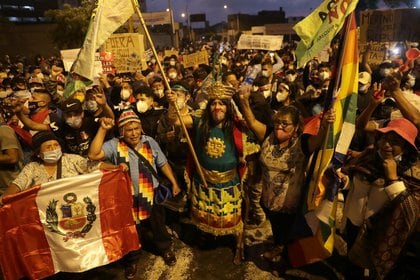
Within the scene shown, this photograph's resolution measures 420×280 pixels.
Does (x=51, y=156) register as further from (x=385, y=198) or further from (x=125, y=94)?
(x=385, y=198)

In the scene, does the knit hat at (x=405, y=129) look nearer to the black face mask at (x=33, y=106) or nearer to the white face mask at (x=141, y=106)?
the white face mask at (x=141, y=106)

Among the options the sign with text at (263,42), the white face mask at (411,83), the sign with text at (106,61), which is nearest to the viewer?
the white face mask at (411,83)

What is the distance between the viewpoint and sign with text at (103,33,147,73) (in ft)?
25.2

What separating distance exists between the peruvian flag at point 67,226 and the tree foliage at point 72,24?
2621 centimetres

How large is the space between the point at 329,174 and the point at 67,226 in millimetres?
2842

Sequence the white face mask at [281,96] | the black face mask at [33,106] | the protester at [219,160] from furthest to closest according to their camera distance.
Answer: the white face mask at [281,96]
the black face mask at [33,106]
the protester at [219,160]

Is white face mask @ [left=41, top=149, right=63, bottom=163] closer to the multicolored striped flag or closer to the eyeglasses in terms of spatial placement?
the eyeglasses

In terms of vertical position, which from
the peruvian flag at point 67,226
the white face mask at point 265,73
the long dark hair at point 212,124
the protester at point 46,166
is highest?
the white face mask at point 265,73

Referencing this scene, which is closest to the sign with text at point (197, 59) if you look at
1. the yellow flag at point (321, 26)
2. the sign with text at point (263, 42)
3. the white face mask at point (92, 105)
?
the sign with text at point (263, 42)

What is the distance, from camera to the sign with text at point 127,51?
7.68 meters

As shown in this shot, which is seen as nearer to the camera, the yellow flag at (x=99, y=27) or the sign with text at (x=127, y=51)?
the yellow flag at (x=99, y=27)

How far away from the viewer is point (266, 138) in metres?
3.93

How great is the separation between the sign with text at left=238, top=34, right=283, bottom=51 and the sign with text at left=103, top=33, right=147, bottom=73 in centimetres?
418

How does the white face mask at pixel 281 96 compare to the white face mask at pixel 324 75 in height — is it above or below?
below
